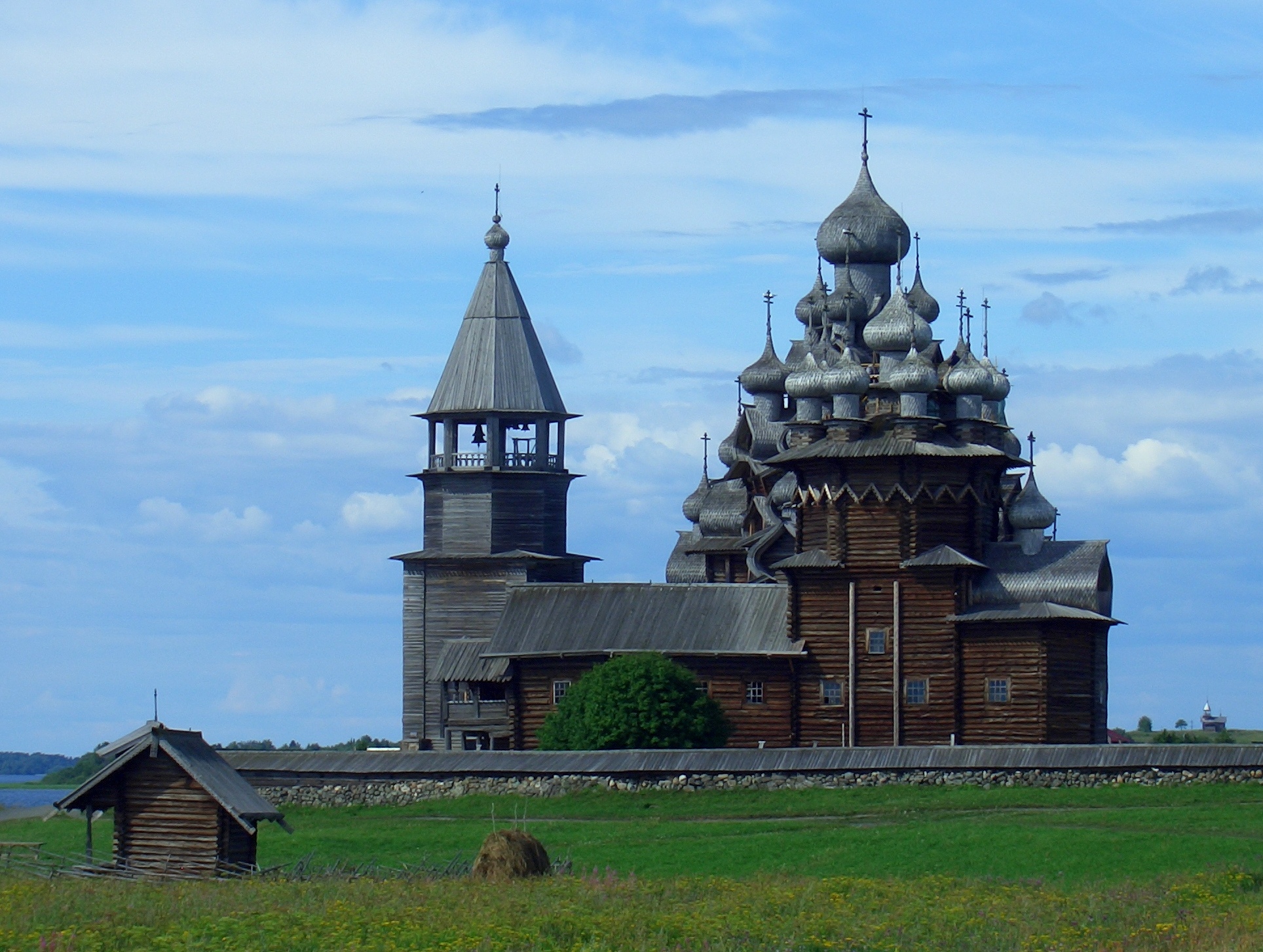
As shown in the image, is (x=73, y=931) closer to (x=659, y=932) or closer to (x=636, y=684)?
(x=659, y=932)

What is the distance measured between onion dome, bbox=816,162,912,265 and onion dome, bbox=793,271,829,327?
89 cm

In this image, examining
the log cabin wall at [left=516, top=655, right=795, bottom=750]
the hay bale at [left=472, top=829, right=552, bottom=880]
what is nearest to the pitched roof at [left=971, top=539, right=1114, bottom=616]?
the log cabin wall at [left=516, top=655, right=795, bottom=750]

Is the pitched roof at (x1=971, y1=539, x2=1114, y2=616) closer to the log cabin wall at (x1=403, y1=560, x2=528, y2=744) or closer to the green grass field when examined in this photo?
the green grass field

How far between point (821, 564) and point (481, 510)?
12.7 m

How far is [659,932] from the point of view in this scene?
70.9ft

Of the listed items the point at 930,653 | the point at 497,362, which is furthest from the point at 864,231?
the point at 930,653

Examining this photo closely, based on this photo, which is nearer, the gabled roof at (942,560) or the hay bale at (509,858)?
the hay bale at (509,858)

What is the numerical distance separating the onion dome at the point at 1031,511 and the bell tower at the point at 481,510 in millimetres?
13647

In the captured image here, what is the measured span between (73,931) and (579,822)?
1805cm

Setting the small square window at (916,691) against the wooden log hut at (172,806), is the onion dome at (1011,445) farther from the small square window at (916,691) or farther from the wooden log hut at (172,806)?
the wooden log hut at (172,806)

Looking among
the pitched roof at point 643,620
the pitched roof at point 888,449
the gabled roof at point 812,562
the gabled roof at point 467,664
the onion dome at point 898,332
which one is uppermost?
the onion dome at point 898,332

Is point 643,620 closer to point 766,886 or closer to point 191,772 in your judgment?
point 191,772

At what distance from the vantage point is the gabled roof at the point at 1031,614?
50.2 metres

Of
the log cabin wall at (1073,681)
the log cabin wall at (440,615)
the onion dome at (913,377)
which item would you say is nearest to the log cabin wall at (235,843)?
the log cabin wall at (1073,681)
